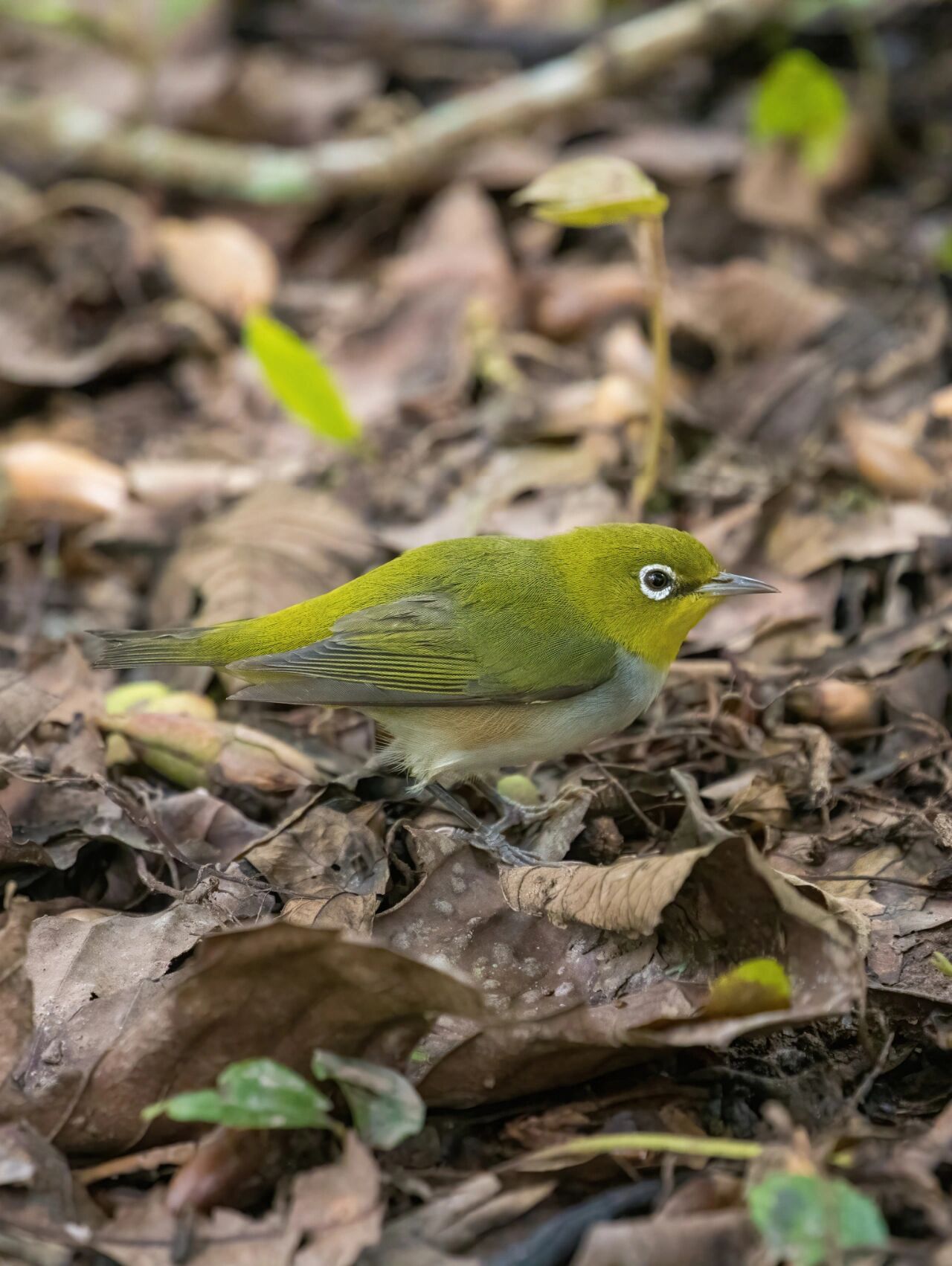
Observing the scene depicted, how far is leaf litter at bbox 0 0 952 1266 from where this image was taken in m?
2.40

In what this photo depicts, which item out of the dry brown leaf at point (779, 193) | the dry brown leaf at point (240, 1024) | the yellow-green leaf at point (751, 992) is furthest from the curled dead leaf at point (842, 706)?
the dry brown leaf at point (779, 193)

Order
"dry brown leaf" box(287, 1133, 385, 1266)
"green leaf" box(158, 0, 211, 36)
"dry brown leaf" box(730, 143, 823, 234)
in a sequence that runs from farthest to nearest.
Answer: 1. "green leaf" box(158, 0, 211, 36)
2. "dry brown leaf" box(730, 143, 823, 234)
3. "dry brown leaf" box(287, 1133, 385, 1266)

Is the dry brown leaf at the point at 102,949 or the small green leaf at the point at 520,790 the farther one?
the small green leaf at the point at 520,790

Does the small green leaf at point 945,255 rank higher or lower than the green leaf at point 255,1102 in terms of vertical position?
→ higher

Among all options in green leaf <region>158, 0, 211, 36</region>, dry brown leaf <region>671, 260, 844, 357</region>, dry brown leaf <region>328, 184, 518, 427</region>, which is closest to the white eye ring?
dry brown leaf <region>328, 184, 518, 427</region>

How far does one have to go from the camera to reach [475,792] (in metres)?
4.28

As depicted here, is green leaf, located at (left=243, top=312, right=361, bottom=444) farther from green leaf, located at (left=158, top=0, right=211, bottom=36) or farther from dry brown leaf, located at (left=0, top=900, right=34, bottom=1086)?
green leaf, located at (left=158, top=0, right=211, bottom=36)

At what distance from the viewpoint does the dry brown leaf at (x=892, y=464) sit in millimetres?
5066

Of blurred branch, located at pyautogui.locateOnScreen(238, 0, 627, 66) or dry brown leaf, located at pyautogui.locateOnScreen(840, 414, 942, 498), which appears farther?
blurred branch, located at pyautogui.locateOnScreen(238, 0, 627, 66)

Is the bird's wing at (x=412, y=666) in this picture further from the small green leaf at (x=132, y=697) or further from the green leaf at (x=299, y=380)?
the green leaf at (x=299, y=380)

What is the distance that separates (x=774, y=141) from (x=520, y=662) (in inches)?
174

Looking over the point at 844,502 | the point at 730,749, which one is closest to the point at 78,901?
the point at 730,749

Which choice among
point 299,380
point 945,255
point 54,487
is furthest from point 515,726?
point 945,255

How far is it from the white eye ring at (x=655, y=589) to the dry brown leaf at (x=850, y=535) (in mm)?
965
